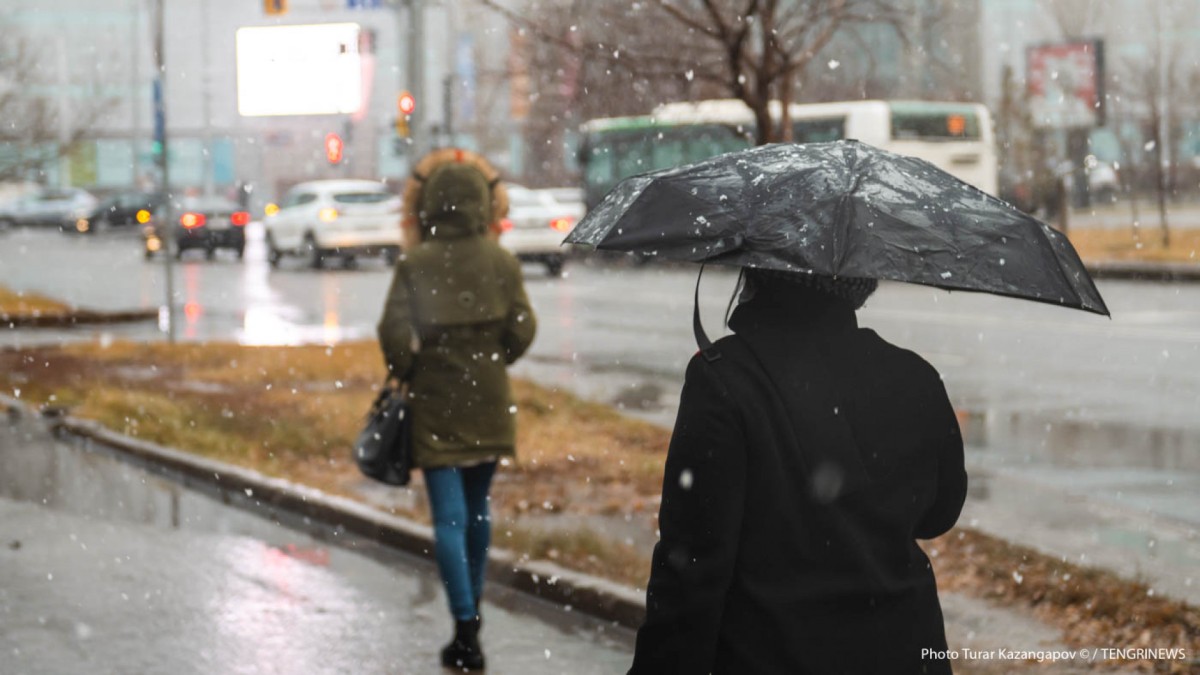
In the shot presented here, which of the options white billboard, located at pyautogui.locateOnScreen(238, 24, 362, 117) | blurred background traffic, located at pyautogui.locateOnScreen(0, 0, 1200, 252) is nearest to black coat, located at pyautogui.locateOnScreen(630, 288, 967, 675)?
blurred background traffic, located at pyautogui.locateOnScreen(0, 0, 1200, 252)

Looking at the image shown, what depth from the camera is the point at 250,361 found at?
1586 centimetres

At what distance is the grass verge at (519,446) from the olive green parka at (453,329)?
1.46m

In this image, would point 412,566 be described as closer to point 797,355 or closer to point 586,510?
point 586,510

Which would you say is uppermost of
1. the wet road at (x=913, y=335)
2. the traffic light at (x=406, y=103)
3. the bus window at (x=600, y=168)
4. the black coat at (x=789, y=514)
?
the traffic light at (x=406, y=103)

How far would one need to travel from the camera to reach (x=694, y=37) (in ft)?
36.7

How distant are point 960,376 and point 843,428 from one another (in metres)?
12.3

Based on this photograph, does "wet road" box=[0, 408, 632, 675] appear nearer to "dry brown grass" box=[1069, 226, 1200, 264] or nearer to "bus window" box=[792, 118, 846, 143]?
"dry brown grass" box=[1069, 226, 1200, 264]

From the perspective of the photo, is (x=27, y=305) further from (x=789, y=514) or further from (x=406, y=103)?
(x=789, y=514)

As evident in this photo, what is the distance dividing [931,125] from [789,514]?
31255 mm

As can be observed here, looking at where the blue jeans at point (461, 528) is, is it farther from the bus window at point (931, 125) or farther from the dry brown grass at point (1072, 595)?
the bus window at point (931, 125)

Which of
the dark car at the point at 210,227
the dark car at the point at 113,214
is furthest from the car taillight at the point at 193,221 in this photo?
the dark car at the point at 113,214

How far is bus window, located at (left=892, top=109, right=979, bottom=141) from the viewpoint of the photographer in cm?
3306

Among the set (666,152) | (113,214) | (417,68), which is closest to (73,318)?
(417,68)

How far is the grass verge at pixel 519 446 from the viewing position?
646cm
